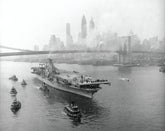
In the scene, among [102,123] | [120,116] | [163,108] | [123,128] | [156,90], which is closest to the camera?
[123,128]

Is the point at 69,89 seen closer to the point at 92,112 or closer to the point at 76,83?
the point at 76,83

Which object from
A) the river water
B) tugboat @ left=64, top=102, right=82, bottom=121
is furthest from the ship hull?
tugboat @ left=64, top=102, right=82, bottom=121

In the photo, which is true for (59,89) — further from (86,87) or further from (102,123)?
(102,123)

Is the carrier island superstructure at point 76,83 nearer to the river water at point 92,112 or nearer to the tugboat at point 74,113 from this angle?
the river water at point 92,112

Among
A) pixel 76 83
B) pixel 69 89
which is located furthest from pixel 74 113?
pixel 69 89

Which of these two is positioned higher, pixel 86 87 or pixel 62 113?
pixel 86 87

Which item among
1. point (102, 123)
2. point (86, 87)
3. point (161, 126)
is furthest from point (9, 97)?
point (161, 126)

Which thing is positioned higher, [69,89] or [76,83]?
[76,83]

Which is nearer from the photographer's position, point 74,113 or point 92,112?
point 74,113

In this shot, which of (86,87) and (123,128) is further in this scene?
(86,87)

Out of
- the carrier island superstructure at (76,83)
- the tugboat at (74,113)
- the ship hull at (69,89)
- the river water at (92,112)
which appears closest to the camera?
the river water at (92,112)

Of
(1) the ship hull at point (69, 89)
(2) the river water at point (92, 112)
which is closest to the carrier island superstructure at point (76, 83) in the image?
(1) the ship hull at point (69, 89)
